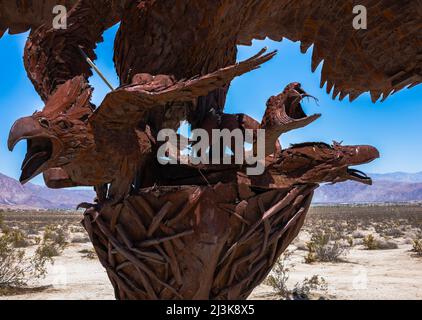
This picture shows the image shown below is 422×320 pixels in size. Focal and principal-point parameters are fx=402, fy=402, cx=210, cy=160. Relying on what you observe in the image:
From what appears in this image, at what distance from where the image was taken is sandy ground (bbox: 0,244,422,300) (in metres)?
6.96

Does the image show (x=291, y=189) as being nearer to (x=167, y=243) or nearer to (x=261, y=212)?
(x=261, y=212)

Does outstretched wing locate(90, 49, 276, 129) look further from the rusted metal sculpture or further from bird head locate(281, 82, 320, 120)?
bird head locate(281, 82, 320, 120)

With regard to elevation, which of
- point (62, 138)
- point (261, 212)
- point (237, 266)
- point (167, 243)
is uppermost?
point (62, 138)

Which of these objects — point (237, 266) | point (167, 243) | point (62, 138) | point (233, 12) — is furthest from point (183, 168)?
point (233, 12)

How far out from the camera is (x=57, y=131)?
1645mm

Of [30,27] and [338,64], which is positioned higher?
[30,27]

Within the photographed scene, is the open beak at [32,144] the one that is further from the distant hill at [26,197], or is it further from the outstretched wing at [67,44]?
the distant hill at [26,197]

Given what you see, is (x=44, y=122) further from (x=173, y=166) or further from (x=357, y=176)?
(x=357, y=176)

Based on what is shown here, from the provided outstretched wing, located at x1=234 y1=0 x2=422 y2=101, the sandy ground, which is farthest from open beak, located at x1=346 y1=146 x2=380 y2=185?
the sandy ground

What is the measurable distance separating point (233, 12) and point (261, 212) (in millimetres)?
1179

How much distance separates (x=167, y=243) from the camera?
6.79ft

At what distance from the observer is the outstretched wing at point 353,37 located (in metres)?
2.66
